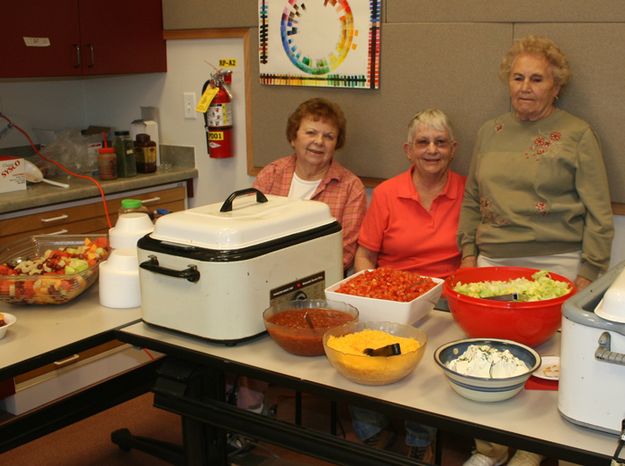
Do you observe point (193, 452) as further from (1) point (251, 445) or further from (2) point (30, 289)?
(1) point (251, 445)

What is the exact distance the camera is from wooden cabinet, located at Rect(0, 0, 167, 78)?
3.65m

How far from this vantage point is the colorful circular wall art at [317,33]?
3510mm

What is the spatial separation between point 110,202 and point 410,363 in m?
2.51

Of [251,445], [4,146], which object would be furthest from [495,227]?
[4,146]

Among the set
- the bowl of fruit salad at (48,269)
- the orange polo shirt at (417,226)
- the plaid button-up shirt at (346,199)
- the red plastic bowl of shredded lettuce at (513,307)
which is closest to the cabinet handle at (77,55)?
the plaid button-up shirt at (346,199)

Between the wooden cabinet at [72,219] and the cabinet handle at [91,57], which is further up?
the cabinet handle at [91,57]

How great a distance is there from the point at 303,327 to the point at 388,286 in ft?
0.91

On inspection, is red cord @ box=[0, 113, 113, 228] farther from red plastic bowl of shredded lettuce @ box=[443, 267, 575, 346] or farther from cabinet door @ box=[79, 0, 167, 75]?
red plastic bowl of shredded lettuce @ box=[443, 267, 575, 346]

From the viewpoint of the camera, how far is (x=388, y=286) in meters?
2.05

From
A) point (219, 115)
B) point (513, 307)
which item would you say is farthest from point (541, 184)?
point (219, 115)

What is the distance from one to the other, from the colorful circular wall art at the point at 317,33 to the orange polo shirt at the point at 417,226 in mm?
783

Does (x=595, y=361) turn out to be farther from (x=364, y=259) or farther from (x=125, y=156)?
(x=125, y=156)

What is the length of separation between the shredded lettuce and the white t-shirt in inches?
55.0

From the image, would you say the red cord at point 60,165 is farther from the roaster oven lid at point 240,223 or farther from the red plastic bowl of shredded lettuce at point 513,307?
the red plastic bowl of shredded lettuce at point 513,307
